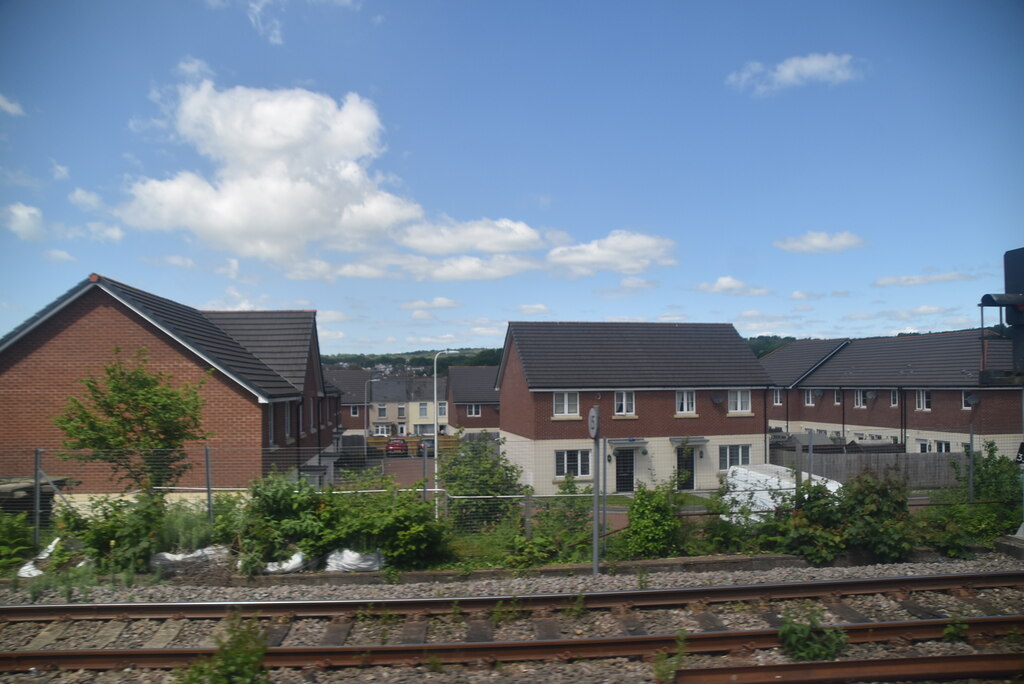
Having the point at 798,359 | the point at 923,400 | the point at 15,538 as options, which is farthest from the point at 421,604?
the point at 798,359

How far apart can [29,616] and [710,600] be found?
28.8 feet

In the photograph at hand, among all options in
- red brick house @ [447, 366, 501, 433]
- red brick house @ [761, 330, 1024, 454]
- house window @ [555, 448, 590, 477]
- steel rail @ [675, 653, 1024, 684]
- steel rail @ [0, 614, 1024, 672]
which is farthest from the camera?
red brick house @ [447, 366, 501, 433]

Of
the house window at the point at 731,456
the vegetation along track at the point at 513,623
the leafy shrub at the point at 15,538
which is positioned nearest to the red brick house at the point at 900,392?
the house window at the point at 731,456

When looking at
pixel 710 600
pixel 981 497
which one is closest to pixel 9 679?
pixel 710 600

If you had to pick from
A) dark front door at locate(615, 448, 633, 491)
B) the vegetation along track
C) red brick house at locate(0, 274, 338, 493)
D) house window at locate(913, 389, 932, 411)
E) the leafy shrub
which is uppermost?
red brick house at locate(0, 274, 338, 493)

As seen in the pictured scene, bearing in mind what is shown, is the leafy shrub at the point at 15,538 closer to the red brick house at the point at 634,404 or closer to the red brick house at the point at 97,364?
the red brick house at the point at 97,364

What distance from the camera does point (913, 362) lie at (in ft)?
128

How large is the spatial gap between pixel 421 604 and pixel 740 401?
2774 centimetres

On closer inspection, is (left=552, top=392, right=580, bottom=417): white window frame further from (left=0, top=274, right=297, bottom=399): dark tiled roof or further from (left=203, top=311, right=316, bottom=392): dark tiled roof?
(left=0, top=274, right=297, bottom=399): dark tiled roof

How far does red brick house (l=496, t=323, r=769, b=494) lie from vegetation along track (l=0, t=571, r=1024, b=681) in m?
20.4

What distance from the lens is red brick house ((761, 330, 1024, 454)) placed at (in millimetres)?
33125

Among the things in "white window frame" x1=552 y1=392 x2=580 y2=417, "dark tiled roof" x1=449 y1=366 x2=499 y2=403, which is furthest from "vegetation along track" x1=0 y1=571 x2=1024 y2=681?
"dark tiled roof" x1=449 y1=366 x2=499 y2=403

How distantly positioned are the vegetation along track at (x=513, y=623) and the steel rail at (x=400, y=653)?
0.01 metres

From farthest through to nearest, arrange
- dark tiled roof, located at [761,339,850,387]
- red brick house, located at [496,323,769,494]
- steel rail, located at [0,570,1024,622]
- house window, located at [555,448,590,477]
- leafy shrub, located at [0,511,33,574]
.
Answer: dark tiled roof, located at [761,339,850,387] → red brick house, located at [496,323,769,494] → house window, located at [555,448,590,477] → leafy shrub, located at [0,511,33,574] → steel rail, located at [0,570,1024,622]
